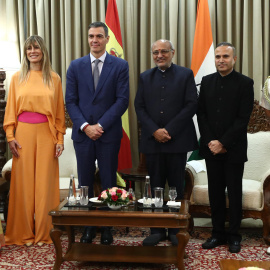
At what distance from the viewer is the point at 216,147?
12.5ft

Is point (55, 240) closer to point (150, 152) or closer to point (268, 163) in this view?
point (150, 152)

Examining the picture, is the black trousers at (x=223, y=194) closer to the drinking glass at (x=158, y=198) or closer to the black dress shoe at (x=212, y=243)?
the black dress shoe at (x=212, y=243)

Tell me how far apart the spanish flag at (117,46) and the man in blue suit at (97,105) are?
1.17 m

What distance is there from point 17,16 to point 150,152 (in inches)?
116

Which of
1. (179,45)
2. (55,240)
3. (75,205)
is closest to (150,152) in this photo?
(75,205)

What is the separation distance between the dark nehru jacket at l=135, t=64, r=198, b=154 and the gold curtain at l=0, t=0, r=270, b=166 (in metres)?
1.53

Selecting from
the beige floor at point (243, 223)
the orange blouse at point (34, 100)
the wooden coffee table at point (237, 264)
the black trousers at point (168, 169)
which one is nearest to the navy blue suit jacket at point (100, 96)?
the orange blouse at point (34, 100)

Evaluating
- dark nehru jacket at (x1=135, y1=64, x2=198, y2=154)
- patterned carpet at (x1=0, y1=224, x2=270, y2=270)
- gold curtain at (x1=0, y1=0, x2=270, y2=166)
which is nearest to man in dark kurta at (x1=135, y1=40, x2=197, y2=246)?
dark nehru jacket at (x1=135, y1=64, x2=198, y2=154)

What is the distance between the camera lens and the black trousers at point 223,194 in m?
3.88

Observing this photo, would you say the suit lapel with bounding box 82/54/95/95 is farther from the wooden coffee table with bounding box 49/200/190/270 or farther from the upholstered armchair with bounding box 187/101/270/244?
the upholstered armchair with bounding box 187/101/270/244

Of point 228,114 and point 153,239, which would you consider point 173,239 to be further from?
point 228,114

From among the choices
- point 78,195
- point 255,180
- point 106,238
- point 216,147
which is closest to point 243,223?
point 255,180

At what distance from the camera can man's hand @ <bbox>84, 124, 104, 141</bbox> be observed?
3846mm

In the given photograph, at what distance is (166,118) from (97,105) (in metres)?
0.59
